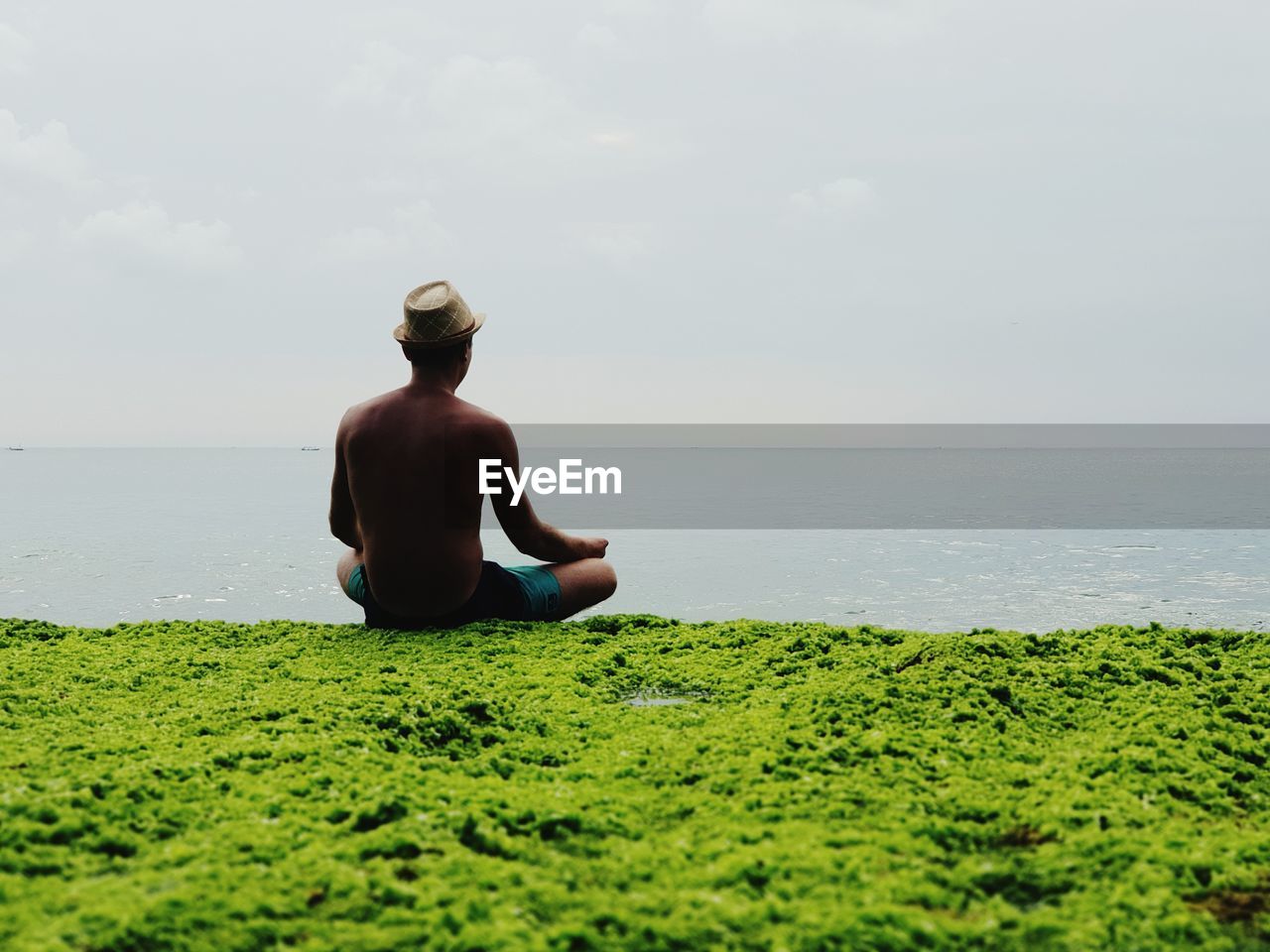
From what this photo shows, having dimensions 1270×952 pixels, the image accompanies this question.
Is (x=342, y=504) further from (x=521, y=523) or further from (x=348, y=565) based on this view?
(x=521, y=523)

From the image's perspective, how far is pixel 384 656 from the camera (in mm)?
4121

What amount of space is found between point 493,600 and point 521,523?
459 millimetres

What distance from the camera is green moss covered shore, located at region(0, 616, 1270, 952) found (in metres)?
1.73

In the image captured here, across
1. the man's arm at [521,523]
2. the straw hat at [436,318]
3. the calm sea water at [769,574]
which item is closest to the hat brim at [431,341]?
the straw hat at [436,318]

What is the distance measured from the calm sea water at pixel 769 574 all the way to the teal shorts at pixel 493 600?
2779 mm

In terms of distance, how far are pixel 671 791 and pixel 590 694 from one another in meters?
1.09

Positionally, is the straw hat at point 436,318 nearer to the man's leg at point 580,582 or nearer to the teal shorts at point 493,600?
the teal shorts at point 493,600

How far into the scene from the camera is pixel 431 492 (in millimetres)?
4383

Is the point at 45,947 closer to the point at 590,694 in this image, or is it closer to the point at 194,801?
the point at 194,801

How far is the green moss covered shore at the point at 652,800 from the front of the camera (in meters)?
1.73

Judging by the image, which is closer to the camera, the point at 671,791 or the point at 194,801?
the point at 194,801

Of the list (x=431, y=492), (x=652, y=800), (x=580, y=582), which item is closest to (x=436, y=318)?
(x=431, y=492)

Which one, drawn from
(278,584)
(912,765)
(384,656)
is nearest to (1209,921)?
(912,765)

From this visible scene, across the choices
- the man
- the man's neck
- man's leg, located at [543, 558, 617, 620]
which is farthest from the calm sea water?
the man's neck
